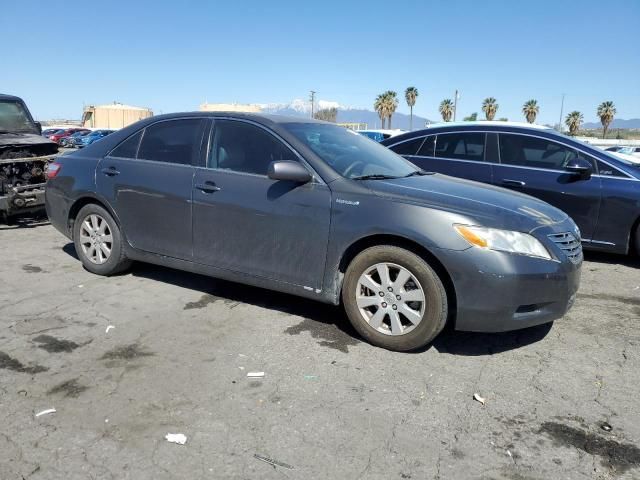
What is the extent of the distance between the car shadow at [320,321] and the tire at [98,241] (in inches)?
12.3

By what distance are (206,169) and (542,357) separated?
300cm

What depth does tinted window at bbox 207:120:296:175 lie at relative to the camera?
14.1 ft

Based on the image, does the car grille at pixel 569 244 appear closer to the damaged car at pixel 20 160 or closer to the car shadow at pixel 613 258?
the car shadow at pixel 613 258

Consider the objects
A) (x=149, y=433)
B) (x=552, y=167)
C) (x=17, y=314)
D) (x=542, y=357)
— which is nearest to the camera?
(x=149, y=433)

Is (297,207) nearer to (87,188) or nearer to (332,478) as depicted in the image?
(332,478)

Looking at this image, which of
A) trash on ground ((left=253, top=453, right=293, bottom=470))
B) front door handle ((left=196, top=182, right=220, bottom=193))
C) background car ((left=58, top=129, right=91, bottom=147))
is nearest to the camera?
trash on ground ((left=253, top=453, right=293, bottom=470))

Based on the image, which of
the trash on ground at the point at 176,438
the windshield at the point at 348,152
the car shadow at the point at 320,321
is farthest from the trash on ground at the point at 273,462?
the windshield at the point at 348,152

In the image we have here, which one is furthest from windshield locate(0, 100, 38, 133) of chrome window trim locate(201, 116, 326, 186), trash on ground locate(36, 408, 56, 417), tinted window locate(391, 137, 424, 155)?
trash on ground locate(36, 408, 56, 417)

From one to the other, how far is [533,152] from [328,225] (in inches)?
152

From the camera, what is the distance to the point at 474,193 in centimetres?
401

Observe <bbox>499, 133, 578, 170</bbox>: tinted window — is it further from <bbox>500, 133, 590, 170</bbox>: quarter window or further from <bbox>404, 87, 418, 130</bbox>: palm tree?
<bbox>404, 87, 418, 130</bbox>: palm tree

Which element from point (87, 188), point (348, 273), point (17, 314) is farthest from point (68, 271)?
point (348, 273)

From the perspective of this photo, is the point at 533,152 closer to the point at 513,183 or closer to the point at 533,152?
the point at 533,152

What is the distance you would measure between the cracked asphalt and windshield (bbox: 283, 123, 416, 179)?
4.11 ft
